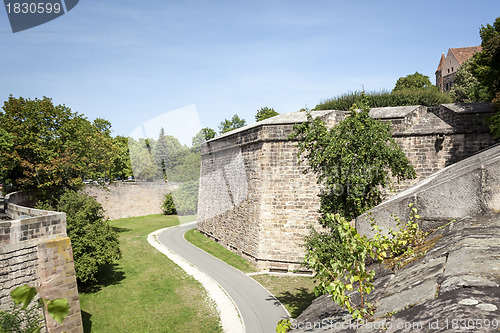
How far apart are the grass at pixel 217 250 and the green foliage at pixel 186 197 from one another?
1017 cm

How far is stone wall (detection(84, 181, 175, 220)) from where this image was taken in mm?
33562

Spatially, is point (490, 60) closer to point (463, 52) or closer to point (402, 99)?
point (402, 99)

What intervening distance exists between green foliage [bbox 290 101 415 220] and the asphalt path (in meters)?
5.03

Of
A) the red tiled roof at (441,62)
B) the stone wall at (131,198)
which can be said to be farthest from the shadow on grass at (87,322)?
the red tiled roof at (441,62)

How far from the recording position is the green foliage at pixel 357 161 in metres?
8.69

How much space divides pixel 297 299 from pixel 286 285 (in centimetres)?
153

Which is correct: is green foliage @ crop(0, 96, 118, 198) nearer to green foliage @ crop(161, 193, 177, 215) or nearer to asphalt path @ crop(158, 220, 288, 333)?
asphalt path @ crop(158, 220, 288, 333)

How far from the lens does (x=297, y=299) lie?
41.4 ft

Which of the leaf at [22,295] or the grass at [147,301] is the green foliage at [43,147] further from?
the leaf at [22,295]

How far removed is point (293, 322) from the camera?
3.03m

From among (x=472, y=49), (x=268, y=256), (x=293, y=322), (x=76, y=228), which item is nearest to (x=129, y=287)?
(x=76, y=228)

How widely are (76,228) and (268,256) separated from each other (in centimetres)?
921

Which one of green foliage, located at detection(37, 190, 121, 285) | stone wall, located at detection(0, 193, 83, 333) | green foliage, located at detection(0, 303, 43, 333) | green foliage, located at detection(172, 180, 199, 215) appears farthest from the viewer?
green foliage, located at detection(172, 180, 199, 215)

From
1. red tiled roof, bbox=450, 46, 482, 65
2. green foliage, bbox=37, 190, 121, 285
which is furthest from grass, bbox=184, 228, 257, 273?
red tiled roof, bbox=450, 46, 482, 65
